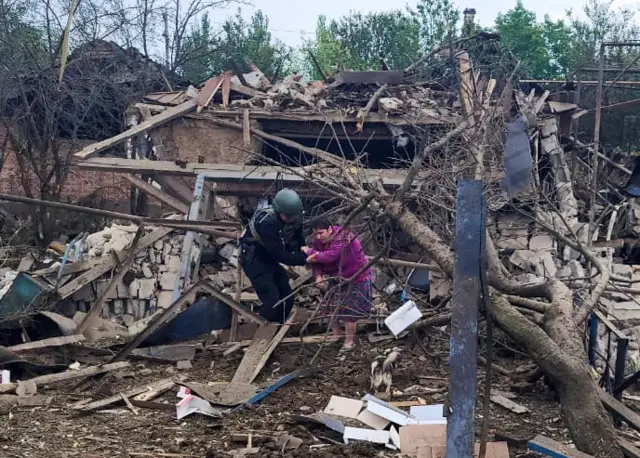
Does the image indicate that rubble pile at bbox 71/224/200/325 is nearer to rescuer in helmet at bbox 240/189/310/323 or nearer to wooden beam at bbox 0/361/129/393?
rescuer in helmet at bbox 240/189/310/323

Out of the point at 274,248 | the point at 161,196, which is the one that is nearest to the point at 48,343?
the point at 274,248

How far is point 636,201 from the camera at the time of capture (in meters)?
12.7

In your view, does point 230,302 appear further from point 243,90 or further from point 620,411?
point 243,90

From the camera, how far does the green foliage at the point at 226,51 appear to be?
62.8ft

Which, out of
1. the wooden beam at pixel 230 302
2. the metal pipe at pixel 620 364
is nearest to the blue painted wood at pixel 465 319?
the metal pipe at pixel 620 364

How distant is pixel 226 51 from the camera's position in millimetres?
19672

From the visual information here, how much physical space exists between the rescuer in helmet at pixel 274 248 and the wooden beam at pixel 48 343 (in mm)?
1806

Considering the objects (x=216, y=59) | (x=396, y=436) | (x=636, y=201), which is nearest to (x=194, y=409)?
(x=396, y=436)

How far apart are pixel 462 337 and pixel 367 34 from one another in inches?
834

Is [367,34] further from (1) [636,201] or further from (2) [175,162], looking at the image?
(2) [175,162]

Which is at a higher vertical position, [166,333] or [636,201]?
[636,201]

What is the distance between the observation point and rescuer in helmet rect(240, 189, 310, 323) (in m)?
6.86

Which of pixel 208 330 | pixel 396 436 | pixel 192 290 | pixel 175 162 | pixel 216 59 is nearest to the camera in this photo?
pixel 396 436

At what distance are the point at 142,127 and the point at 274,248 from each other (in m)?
4.57
